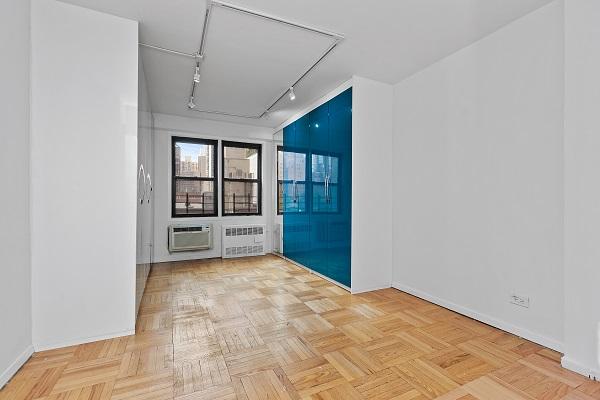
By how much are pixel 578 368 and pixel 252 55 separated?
3.85 meters

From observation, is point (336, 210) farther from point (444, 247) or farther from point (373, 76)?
point (373, 76)

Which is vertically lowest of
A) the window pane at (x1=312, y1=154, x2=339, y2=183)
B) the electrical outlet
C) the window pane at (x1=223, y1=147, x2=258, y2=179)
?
the electrical outlet

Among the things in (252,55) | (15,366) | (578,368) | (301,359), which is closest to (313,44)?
(252,55)

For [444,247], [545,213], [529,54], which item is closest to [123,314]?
[444,247]

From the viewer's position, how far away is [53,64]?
2191 millimetres

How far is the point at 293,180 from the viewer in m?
5.10

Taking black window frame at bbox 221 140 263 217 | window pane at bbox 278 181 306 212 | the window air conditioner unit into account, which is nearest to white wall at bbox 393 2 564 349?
window pane at bbox 278 181 306 212

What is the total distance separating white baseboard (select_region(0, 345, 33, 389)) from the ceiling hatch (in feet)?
9.38

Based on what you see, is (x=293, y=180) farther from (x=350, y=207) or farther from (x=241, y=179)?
(x=350, y=207)

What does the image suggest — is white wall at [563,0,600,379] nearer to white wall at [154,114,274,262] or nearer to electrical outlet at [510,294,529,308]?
electrical outlet at [510,294,529,308]

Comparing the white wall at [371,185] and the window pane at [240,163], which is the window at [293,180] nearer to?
the window pane at [240,163]

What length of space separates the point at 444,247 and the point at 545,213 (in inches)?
39.5

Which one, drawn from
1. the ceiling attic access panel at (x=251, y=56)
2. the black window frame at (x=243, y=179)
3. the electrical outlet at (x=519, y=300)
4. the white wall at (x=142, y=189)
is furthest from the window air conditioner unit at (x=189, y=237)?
the electrical outlet at (x=519, y=300)

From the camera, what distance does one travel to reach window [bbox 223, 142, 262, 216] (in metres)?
5.86
